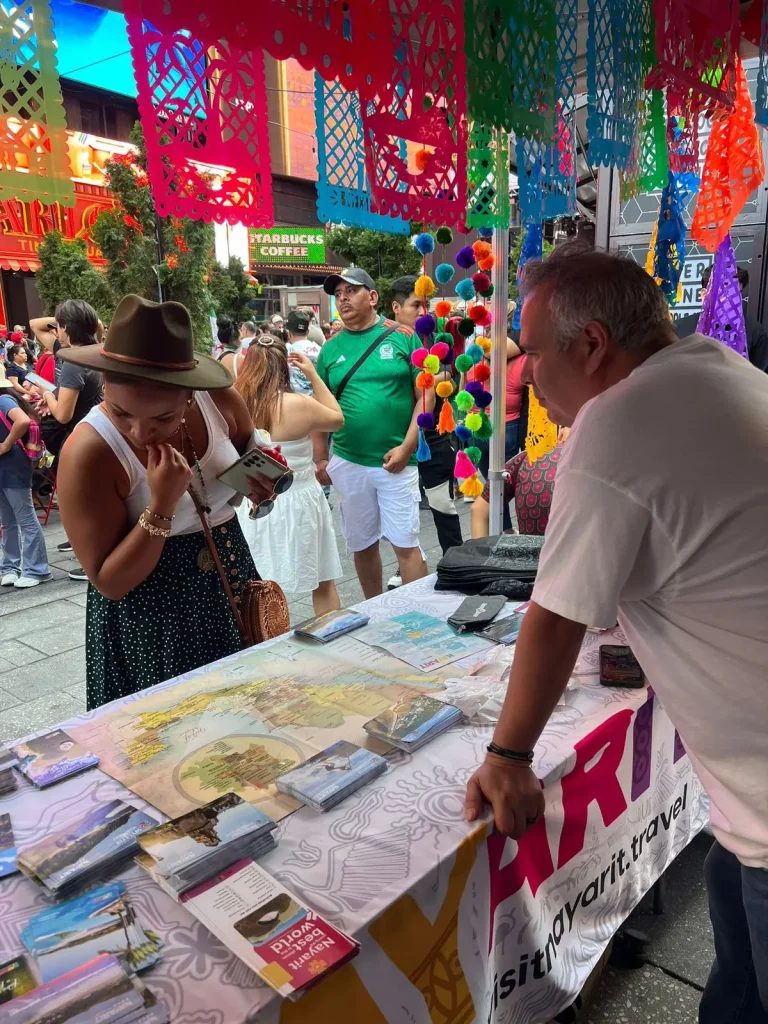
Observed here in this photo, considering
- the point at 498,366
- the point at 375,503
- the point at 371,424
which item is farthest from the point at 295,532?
the point at 498,366

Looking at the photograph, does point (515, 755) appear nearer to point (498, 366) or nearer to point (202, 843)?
point (202, 843)

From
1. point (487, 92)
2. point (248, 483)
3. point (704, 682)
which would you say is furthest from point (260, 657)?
point (487, 92)

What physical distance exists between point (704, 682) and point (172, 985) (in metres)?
0.81

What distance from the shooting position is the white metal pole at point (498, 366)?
285cm

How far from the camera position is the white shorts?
12.1 feet

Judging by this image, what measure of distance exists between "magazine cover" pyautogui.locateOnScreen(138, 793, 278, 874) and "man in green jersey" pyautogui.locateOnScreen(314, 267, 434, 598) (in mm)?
2582

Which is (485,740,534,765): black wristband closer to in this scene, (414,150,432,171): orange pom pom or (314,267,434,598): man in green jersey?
(414,150,432,171): orange pom pom

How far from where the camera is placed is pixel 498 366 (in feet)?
10.1

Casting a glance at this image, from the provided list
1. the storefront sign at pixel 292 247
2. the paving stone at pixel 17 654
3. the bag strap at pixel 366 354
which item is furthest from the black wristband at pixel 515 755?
the storefront sign at pixel 292 247

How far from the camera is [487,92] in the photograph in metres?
1.65

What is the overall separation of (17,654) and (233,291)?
367 inches

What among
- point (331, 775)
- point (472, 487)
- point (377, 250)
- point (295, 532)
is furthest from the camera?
point (377, 250)

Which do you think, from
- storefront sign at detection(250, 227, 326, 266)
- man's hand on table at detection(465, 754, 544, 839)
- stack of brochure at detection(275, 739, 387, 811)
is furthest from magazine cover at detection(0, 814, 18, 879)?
storefront sign at detection(250, 227, 326, 266)

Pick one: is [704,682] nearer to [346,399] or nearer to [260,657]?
[260,657]
